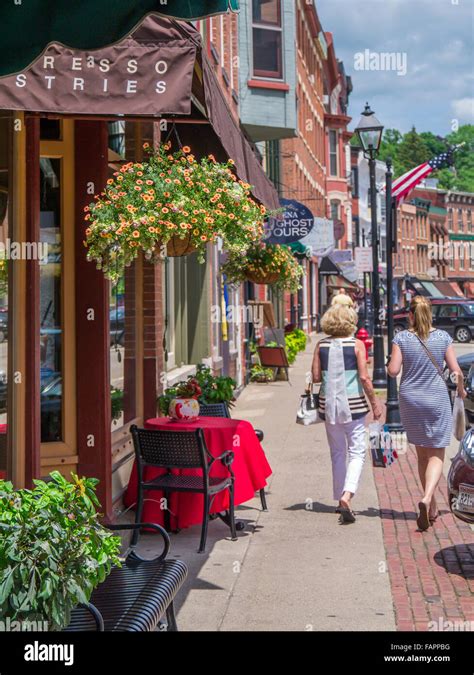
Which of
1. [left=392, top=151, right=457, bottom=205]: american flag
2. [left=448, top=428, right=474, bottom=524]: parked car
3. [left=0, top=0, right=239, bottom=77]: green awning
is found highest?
[left=392, top=151, right=457, bottom=205]: american flag

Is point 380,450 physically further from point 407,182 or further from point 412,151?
point 412,151


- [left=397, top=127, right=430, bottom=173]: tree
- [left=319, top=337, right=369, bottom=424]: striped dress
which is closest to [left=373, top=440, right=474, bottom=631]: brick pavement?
[left=319, top=337, right=369, bottom=424]: striped dress

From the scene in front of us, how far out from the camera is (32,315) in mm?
6352

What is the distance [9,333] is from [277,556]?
106 inches

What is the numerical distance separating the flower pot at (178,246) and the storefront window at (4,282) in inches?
49.6

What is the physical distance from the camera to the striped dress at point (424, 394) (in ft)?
26.9

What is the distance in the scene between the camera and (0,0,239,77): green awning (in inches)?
146

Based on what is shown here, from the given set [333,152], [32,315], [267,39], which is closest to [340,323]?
[32,315]

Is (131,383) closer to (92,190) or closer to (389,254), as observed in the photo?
(92,190)

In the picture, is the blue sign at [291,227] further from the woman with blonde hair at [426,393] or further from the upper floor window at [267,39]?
the woman with blonde hair at [426,393]

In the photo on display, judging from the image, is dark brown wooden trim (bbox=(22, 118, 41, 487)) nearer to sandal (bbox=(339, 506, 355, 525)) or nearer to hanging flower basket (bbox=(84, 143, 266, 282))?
hanging flower basket (bbox=(84, 143, 266, 282))

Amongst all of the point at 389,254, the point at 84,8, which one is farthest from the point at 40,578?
the point at 389,254

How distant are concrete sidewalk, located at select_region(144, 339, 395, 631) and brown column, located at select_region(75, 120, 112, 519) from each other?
3.33 ft

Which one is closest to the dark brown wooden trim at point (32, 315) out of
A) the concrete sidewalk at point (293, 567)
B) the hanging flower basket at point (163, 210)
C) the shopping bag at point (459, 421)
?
the hanging flower basket at point (163, 210)
